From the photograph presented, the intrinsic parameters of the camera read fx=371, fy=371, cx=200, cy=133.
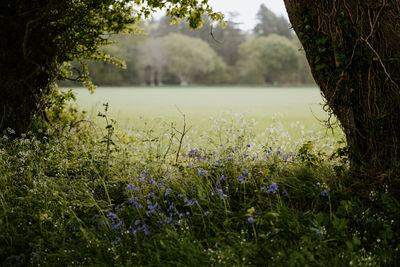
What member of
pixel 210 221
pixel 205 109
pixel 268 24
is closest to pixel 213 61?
pixel 268 24

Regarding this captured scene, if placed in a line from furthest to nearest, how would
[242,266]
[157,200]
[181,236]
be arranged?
1. [157,200]
2. [181,236]
3. [242,266]

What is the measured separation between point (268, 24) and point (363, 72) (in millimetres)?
89097

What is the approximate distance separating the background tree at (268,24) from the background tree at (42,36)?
83150mm

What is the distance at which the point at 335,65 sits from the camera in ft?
12.2

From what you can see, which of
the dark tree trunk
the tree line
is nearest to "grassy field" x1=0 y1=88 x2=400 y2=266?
the dark tree trunk

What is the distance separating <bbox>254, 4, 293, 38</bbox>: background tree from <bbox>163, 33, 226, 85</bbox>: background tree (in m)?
17.3

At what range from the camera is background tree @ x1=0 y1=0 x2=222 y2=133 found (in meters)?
6.31

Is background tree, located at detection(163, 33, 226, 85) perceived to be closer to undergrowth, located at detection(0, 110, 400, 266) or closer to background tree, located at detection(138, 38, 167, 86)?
background tree, located at detection(138, 38, 167, 86)

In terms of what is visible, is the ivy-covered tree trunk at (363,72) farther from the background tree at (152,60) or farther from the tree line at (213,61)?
the background tree at (152,60)

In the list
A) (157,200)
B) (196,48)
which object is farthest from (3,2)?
(196,48)

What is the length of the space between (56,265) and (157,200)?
1.11 metres

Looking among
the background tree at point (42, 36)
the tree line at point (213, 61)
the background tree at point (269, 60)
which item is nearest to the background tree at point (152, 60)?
the tree line at point (213, 61)

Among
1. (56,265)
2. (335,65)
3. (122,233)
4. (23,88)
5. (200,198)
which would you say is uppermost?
(335,65)

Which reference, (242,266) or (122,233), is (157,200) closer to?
(122,233)
